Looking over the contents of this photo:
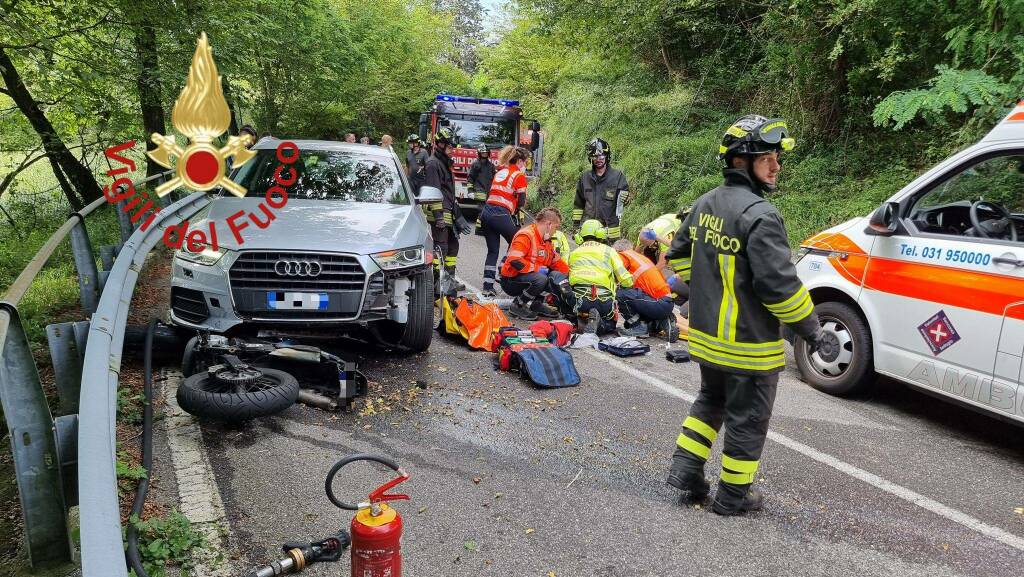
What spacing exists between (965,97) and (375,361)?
627cm

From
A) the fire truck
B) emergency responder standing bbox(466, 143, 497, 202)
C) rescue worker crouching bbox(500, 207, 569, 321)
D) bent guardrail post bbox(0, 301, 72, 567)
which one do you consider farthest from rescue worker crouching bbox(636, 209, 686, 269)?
the fire truck

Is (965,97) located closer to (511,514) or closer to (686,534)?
(686,534)

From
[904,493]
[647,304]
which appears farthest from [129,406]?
[647,304]

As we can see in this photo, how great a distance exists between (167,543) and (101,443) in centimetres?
137

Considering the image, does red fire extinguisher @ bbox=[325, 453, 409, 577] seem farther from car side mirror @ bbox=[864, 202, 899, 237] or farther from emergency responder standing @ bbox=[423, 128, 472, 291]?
emergency responder standing @ bbox=[423, 128, 472, 291]

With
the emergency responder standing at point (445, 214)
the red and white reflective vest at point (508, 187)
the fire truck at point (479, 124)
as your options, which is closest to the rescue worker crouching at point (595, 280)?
the emergency responder standing at point (445, 214)

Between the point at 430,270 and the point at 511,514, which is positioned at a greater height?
the point at 430,270

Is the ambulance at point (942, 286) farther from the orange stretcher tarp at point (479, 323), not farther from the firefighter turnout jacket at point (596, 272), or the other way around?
the orange stretcher tarp at point (479, 323)

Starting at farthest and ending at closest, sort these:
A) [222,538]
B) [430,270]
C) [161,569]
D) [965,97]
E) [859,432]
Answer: [965,97] → [430,270] → [859,432] → [222,538] → [161,569]

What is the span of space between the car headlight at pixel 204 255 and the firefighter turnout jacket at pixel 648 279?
14.1ft

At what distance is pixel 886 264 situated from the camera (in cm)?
504

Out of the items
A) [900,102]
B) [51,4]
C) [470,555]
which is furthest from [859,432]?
[51,4]

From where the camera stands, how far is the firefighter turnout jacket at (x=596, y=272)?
7.15 metres

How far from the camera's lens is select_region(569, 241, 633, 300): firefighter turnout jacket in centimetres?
715
